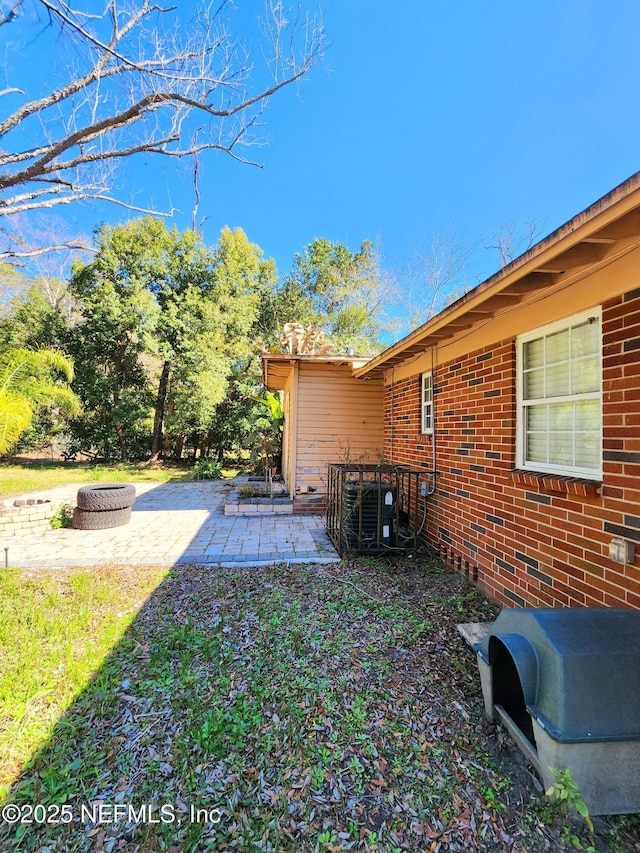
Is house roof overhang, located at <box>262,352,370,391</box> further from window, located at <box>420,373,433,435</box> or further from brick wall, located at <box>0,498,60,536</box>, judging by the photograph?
brick wall, located at <box>0,498,60,536</box>

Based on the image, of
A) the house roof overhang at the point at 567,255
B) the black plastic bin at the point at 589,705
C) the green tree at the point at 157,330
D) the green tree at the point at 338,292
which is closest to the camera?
the black plastic bin at the point at 589,705

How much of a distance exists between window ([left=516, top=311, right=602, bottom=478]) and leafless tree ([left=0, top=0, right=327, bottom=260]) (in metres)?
5.67

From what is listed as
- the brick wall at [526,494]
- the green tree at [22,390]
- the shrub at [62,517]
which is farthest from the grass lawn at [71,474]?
the brick wall at [526,494]

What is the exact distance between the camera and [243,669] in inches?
109

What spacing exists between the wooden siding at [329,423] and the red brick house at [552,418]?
3179mm

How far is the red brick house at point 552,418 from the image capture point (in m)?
2.33

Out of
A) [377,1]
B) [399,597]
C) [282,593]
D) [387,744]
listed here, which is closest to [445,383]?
[399,597]

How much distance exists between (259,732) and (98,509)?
5203 millimetres

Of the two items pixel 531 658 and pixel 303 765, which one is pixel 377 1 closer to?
pixel 531 658

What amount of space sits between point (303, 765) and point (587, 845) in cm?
128

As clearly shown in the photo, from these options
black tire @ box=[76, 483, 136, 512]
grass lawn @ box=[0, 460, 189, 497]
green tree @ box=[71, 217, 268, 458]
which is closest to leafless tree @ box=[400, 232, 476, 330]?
green tree @ box=[71, 217, 268, 458]

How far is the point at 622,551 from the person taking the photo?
2.33 metres

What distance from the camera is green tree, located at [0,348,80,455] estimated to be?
695 cm

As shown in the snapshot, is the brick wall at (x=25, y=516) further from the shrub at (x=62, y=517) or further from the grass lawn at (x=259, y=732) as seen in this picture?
the grass lawn at (x=259, y=732)
